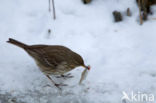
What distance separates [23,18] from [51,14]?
19.5 inches

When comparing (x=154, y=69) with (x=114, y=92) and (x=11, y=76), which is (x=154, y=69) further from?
(x=11, y=76)

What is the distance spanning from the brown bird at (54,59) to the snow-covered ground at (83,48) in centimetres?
26

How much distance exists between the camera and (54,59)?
17.0 ft

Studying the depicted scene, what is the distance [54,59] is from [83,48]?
819 millimetres

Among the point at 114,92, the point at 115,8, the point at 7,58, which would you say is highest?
the point at 115,8

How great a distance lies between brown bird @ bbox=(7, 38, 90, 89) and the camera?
16.9 ft

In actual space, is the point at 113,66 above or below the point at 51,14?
below

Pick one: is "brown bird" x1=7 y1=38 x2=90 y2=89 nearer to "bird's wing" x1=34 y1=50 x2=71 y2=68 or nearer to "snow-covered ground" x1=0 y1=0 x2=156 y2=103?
"bird's wing" x1=34 y1=50 x2=71 y2=68

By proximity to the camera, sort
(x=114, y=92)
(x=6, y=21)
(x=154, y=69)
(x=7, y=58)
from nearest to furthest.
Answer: (x=114, y=92)
(x=154, y=69)
(x=7, y=58)
(x=6, y=21)

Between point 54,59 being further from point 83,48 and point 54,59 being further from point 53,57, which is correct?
point 83,48

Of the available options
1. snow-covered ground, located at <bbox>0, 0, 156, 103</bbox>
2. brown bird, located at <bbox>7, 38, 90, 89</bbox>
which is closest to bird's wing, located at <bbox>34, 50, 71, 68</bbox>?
brown bird, located at <bbox>7, 38, 90, 89</bbox>

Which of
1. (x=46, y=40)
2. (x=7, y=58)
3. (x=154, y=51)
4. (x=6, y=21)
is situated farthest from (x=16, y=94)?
(x=154, y=51)

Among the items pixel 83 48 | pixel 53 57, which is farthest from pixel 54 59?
pixel 83 48

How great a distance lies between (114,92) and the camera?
501 cm
